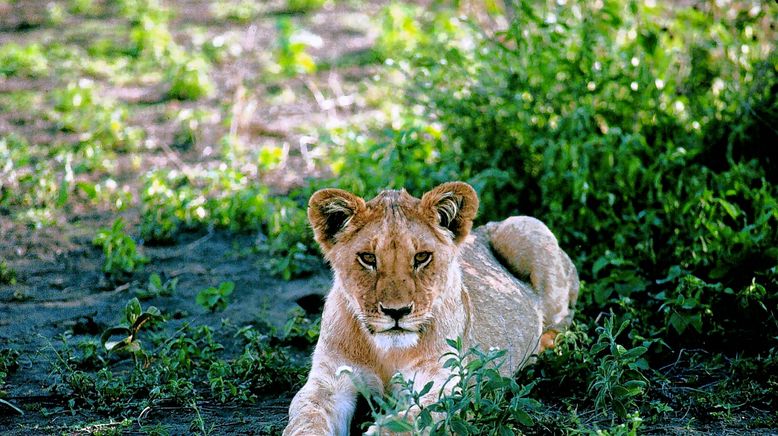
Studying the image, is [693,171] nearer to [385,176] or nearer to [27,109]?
[385,176]

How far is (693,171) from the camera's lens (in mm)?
6836

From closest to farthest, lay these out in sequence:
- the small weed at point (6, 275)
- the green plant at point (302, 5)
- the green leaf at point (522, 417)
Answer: the green leaf at point (522, 417) → the small weed at point (6, 275) → the green plant at point (302, 5)

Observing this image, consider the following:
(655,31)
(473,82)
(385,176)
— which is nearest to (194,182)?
(385,176)

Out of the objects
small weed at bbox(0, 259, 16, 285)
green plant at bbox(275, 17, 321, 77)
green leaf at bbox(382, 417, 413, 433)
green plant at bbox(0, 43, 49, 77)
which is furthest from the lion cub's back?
green plant at bbox(0, 43, 49, 77)

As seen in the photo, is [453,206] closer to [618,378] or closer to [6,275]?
[618,378]

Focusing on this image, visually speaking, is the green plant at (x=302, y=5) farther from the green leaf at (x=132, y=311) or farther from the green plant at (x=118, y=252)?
the green leaf at (x=132, y=311)

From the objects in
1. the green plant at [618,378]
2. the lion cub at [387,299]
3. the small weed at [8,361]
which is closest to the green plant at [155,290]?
the small weed at [8,361]

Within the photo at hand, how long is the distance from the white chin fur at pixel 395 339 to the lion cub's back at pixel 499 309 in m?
0.46

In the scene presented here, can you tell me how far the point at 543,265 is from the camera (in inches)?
224

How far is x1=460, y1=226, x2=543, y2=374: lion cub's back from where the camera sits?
16.6 feet

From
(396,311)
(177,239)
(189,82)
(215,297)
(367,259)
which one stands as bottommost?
(177,239)

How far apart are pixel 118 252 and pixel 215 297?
1.03 m

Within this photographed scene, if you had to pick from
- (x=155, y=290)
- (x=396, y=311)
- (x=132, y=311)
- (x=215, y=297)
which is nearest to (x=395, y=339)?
(x=396, y=311)

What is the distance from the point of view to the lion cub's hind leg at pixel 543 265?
18.5 feet
